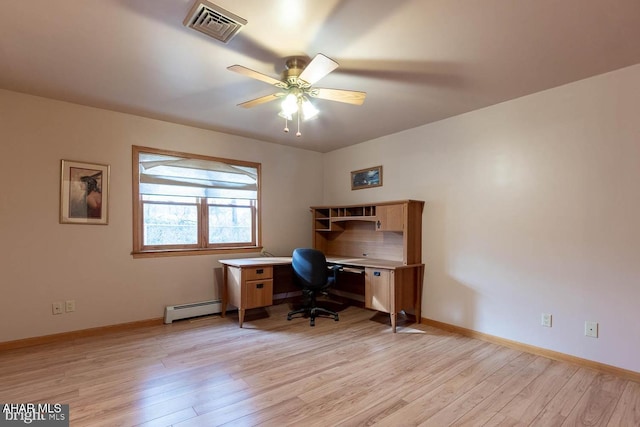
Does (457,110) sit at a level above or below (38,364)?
above

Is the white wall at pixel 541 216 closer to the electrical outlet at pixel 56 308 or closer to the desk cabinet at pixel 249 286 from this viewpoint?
the desk cabinet at pixel 249 286

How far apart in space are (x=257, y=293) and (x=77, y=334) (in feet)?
6.23

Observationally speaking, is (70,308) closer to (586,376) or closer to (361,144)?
(361,144)

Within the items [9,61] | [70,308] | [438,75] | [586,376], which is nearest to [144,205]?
[70,308]

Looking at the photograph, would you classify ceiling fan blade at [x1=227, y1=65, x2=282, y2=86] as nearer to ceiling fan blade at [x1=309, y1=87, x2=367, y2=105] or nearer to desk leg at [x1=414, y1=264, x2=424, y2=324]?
ceiling fan blade at [x1=309, y1=87, x2=367, y2=105]

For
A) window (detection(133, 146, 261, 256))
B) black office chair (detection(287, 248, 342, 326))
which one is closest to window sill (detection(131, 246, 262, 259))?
window (detection(133, 146, 261, 256))

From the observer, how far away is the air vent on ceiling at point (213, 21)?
1.76 m

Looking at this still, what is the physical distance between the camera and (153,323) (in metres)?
3.68

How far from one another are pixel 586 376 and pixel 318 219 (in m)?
3.60

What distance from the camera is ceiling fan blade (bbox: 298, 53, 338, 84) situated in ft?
6.47

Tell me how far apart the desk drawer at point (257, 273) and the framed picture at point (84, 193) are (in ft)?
5.49

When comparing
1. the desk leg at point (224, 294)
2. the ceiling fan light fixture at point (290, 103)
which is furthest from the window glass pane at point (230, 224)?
the ceiling fan light fixture at point (290, 103)

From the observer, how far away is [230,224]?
14.4 feet

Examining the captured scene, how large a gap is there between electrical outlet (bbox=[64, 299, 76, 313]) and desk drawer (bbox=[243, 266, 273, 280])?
1.78 metres
